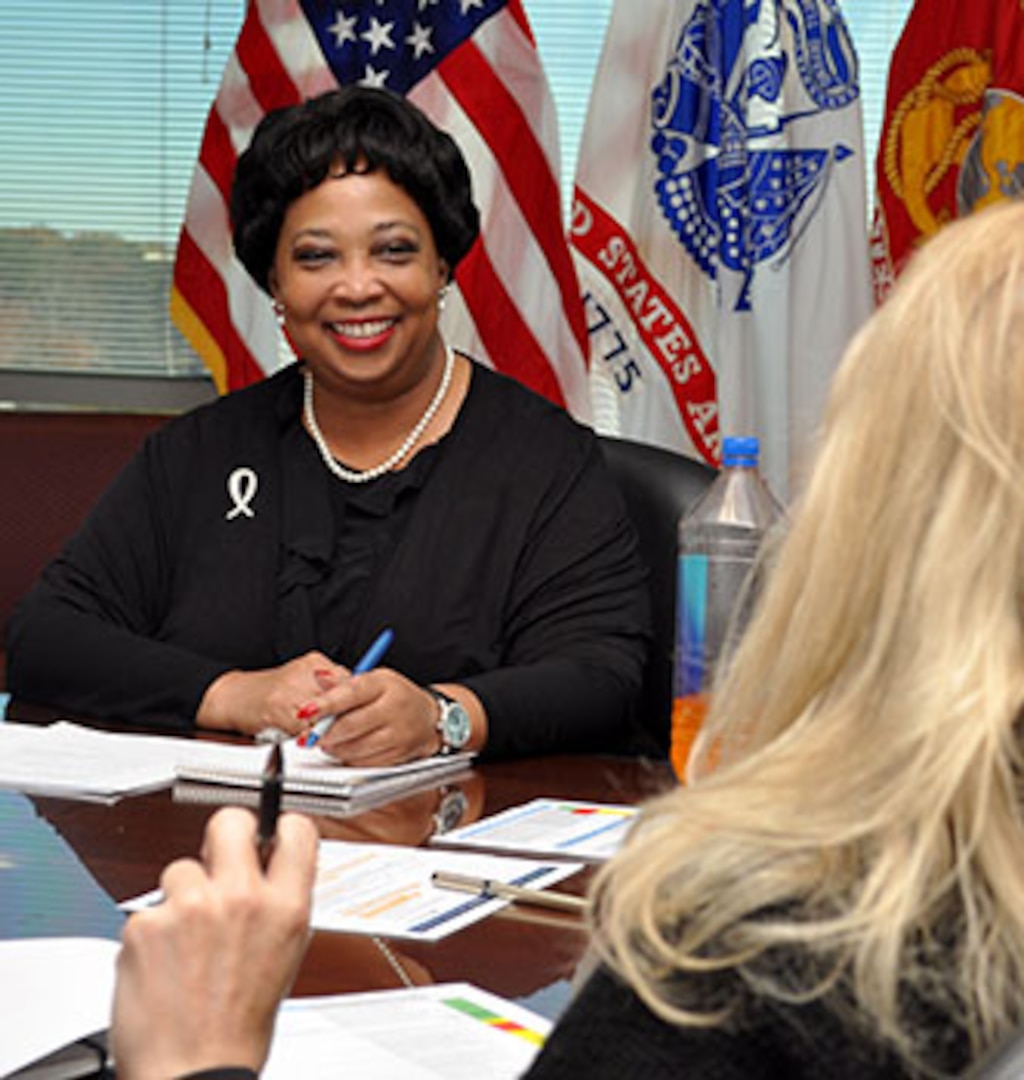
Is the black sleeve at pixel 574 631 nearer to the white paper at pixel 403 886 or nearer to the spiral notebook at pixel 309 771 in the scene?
the spiral notebook at pixel 309 771

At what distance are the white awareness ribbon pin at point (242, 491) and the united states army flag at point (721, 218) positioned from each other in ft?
4.74

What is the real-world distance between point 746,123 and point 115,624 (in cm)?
186

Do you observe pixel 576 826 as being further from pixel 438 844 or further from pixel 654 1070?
pixel 654 1070

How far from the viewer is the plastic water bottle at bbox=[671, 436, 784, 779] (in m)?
1.72

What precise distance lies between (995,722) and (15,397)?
3.91 metres

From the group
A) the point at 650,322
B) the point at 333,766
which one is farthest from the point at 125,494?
the point at 650,322

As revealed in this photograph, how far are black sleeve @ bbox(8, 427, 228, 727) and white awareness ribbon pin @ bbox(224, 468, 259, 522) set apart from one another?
0.09 meters

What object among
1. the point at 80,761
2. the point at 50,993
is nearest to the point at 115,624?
the point at 80,761

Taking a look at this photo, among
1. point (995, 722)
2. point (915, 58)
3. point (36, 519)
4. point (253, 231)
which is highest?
point (915, 58)

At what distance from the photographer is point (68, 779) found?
67.3 inches

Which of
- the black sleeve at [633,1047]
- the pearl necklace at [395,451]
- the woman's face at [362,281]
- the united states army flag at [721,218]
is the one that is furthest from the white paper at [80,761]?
the united states army flag at [721,218]

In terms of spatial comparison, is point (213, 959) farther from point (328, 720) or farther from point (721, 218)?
point (721, 218)

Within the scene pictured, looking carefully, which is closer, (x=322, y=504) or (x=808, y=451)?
(x=808, y=451)

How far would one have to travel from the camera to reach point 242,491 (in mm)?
2428
